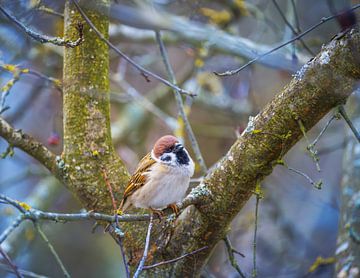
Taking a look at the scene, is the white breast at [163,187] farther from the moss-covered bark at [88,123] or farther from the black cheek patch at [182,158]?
the moss-covered bark at [88,123]

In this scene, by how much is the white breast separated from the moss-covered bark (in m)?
0.23

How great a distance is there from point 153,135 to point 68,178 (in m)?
4.55

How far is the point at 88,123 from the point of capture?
3074 mm

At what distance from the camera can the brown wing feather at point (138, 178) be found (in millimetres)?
3134

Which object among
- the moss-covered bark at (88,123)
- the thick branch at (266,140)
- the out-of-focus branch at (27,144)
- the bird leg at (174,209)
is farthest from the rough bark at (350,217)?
the out-of-focus branch at (27,144)

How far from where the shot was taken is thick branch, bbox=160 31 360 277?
229 centimetres

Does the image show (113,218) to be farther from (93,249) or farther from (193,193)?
(93,249)

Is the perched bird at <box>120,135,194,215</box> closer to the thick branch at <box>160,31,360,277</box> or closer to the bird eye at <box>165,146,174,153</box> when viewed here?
the bird eye at <box>165,146,174,153</box>

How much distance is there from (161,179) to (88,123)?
0.66 metres

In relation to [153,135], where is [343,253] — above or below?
below

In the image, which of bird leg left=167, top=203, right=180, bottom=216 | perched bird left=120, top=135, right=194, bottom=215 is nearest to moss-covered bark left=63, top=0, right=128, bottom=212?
perched bird left=120, top=135, right=194, bottom=215

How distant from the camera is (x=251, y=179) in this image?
2613 mm

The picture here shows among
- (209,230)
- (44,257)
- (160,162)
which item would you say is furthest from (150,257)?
(44,257)

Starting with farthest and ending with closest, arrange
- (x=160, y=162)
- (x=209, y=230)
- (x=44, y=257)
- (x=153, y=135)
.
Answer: (x=153, y=135)
(x=44, y=257)
(x=160, y=162)
(x=209, y=230)
